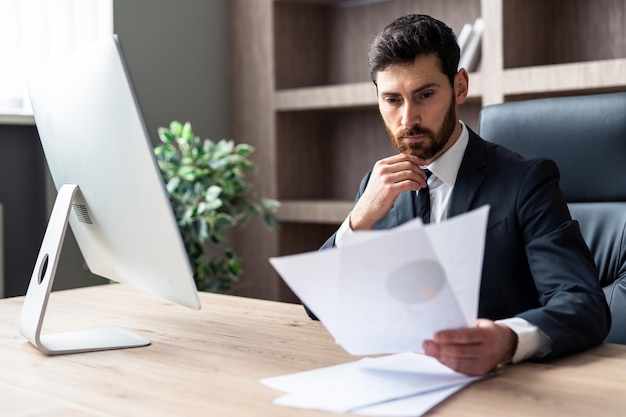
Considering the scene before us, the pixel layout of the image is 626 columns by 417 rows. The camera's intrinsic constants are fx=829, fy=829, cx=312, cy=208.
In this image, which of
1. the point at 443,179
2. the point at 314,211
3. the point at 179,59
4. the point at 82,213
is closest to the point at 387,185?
the point at 443,179

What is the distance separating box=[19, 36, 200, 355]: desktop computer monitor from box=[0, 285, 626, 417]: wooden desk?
0.09 meters

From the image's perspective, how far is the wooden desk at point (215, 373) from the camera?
3.26 ft

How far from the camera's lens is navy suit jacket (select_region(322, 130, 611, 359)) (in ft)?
4.49

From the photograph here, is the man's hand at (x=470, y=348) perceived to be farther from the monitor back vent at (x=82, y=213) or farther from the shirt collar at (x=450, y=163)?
the monitor back vent at (x=82, y=213)

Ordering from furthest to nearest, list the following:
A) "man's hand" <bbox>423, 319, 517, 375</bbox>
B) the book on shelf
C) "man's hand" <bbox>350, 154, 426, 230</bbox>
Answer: the book on shelf, "man's hand" <bbox>350, 154, 426, 230</bbox>, "man's hand" <bbox>423, 319, 517, 375</bbox>

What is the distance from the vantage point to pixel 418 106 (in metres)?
1.57

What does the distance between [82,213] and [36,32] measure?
221cm

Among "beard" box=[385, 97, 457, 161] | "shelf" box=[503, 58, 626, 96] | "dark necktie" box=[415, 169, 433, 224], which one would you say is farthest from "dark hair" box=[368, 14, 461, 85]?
"shelf" box=[503, 58, 626, 96]

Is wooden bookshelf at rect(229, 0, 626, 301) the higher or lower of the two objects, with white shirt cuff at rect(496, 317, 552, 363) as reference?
higher

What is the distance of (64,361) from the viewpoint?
4.24 ft

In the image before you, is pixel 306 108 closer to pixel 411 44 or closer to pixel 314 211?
pixel 314 211

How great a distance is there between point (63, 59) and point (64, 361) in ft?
1.64

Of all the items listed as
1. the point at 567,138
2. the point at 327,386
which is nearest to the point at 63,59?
the point at 327,386

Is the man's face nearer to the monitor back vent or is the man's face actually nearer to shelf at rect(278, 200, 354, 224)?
the monitor back vent
